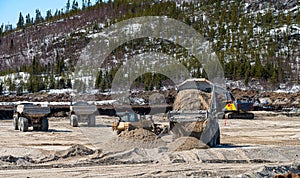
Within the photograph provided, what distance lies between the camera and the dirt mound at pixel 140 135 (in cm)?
1833

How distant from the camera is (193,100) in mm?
19719

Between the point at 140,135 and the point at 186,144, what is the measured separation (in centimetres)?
194

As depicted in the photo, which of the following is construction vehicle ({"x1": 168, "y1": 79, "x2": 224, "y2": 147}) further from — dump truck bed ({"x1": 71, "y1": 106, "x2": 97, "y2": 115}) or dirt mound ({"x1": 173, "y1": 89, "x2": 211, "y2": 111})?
dump truck bed ({"x1": 71, "y1": 106, "x2": 97, "y2": 115})

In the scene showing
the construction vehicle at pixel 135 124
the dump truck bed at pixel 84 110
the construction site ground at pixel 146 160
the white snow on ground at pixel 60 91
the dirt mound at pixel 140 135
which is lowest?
the construction site ground at pixel 146 160

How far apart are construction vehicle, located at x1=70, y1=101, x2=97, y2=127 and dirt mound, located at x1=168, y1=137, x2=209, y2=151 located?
12.9m

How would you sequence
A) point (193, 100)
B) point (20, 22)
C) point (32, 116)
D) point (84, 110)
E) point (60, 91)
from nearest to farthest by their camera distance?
point (193, 100), point (32, 116), point (84, 110), point (60, 91), point (20, 22)

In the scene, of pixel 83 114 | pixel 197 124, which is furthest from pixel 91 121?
pixel 197 124

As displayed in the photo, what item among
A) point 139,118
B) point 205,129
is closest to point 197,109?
point 205,129

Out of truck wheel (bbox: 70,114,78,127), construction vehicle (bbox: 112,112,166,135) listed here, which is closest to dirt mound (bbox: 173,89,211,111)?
construction vehicle (bbox: 112,112,166,135)

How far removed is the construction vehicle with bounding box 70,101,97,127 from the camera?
3028cm

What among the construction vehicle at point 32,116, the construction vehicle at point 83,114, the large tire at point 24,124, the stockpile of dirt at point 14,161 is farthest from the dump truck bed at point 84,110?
the stockpile of dirt at point 14,161

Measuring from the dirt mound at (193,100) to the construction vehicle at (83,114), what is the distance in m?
10.8

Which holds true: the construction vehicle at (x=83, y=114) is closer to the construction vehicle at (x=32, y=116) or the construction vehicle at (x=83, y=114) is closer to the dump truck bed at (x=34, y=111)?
the construction vehicle at (x=32, y=116)

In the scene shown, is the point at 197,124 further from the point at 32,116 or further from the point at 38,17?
the point at 38,17
